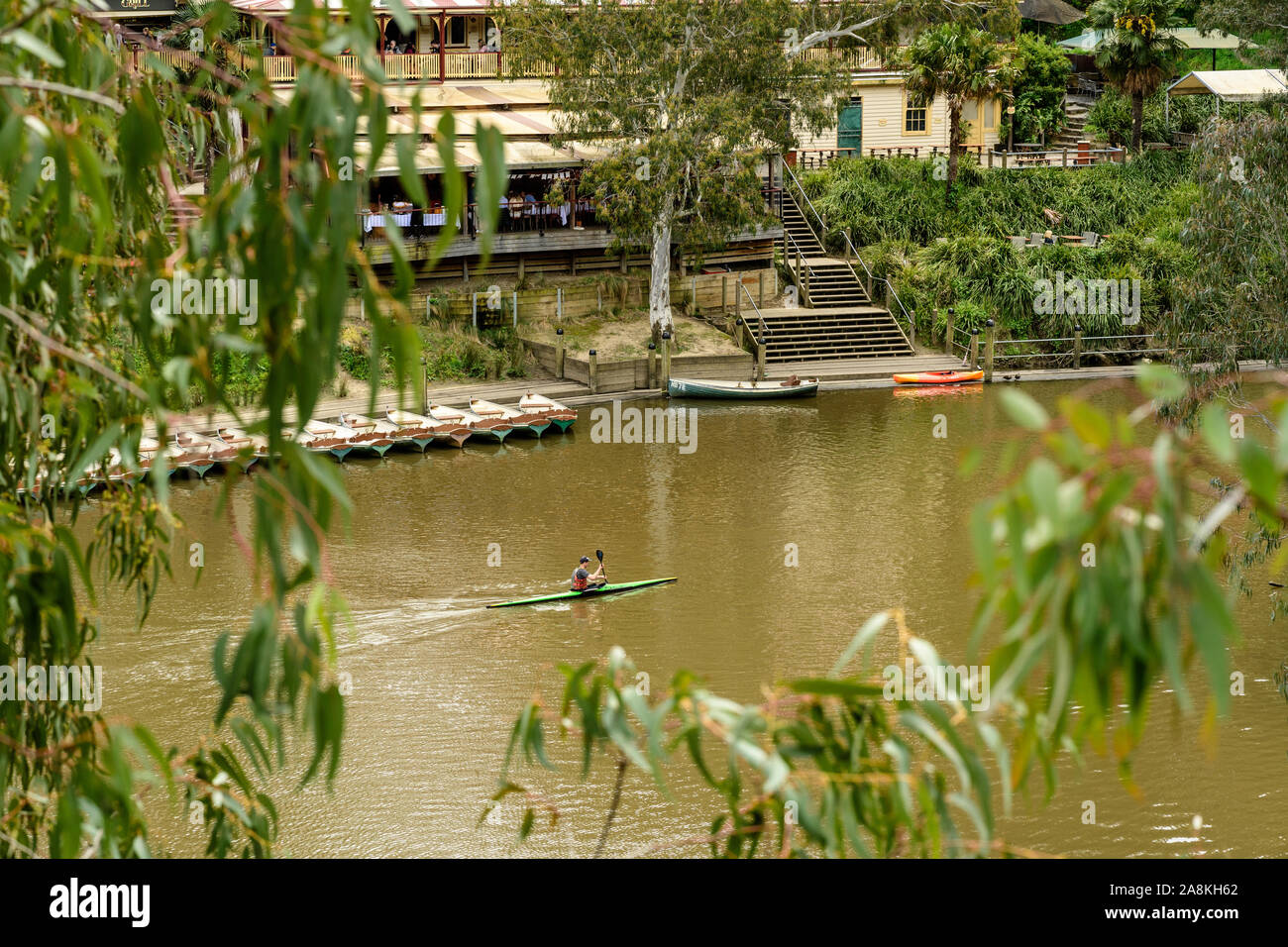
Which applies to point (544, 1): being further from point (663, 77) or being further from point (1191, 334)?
point (1191, 334)

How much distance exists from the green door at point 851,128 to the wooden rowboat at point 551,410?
20.8 metres

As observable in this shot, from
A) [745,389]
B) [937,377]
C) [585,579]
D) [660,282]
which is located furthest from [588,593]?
[937,377]

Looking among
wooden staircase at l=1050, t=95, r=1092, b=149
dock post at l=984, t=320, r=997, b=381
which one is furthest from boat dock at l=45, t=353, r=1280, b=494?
wooden staircase at l=1050, t=95, r=1092, b=149

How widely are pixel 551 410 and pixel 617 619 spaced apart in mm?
9736

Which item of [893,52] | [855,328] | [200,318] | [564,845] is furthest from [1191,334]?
[893,52]

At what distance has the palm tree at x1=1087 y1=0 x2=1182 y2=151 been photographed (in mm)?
40469

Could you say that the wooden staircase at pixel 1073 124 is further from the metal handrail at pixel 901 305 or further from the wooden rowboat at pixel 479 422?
the wooden rowboat at pixel 479 422

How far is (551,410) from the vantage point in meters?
28.2

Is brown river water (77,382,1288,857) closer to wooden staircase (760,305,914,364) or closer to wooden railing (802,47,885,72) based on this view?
wooden staircase (760,305,914,364)

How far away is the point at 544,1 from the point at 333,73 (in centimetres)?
2876

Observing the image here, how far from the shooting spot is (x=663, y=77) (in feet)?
101

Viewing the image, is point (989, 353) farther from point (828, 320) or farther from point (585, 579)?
point (585, 579)

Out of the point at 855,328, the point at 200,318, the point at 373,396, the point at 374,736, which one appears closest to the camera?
the point at 373,396
